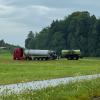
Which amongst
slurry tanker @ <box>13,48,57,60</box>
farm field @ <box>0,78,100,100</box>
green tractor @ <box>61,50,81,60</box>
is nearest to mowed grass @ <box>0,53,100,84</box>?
farm field @ <box>0,78,100,100</box>

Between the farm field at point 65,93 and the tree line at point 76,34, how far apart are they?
125 metres

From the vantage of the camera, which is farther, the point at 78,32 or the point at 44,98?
the point at 78,32

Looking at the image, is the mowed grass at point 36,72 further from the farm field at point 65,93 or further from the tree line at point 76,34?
the tree line at point 76,34

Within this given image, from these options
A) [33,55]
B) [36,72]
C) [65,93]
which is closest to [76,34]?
[33,55]

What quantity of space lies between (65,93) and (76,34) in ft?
443

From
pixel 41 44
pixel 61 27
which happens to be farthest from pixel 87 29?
pixel 41 44

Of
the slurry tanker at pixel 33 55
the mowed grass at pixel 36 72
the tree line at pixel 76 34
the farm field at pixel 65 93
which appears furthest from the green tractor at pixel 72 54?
the farm field at pixel 65 93

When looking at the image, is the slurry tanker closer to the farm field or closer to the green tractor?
the green tractor

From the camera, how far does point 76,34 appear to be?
151 m

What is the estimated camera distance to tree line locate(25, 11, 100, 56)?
147 meters

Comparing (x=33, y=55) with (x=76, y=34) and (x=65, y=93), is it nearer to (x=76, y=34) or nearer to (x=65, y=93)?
(x=76, y=34)

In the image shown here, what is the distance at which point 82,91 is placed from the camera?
1705cm

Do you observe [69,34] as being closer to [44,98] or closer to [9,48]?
[9,48]

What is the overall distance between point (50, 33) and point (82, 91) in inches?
5846
